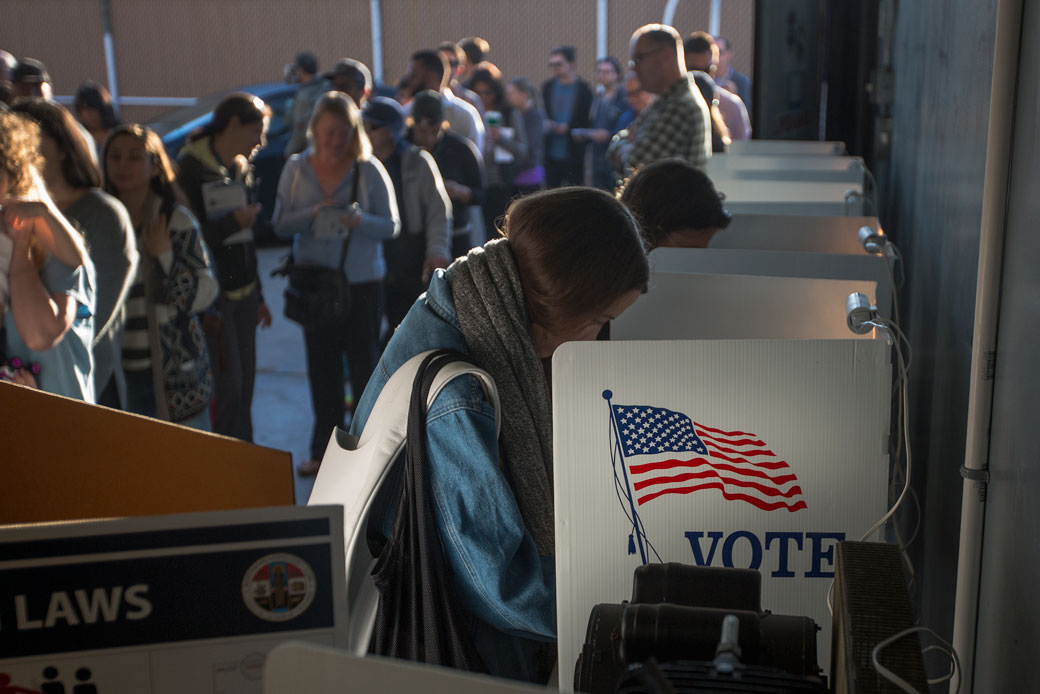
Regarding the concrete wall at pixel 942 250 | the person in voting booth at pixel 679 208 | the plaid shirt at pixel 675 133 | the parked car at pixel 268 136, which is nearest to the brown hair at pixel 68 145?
the person in voting booth at pixel 679 208

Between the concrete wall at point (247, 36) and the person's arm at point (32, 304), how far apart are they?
11761mm

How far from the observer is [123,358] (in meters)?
3.32

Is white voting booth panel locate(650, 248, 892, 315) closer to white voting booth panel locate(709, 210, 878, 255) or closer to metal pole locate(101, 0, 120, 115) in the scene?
white voting booth panel locate(709, 210, 878, 255)

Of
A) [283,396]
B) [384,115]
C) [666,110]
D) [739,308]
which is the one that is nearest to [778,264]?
[739,308]

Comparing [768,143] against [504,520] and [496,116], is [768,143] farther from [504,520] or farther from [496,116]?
[504,520]

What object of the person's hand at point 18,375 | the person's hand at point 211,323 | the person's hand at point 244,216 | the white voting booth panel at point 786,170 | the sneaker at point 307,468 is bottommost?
the sneaker at point 307,468

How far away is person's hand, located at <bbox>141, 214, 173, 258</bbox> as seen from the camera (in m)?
3.29

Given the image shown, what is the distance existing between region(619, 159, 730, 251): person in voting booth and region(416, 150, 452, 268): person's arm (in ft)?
5.77

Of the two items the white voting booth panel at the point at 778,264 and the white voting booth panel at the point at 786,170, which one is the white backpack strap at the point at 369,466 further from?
the white voting booth panel at the point at 786,170

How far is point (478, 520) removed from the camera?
146cm

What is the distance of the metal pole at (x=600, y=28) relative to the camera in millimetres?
13727

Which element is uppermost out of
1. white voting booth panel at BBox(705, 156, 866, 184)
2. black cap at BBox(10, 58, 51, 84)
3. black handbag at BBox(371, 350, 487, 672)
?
black cap at BBox(10, 58, 51, 84)

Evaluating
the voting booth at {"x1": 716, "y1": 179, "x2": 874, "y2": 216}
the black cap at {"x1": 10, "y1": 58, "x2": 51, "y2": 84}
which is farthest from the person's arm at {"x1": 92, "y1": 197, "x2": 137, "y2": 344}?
the black cap at {"x1": 10, "y1": 58, "x2": 51, "y2": 84}

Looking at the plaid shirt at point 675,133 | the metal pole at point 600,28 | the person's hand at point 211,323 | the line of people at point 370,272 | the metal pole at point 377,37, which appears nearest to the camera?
the line of people at point 370,272
